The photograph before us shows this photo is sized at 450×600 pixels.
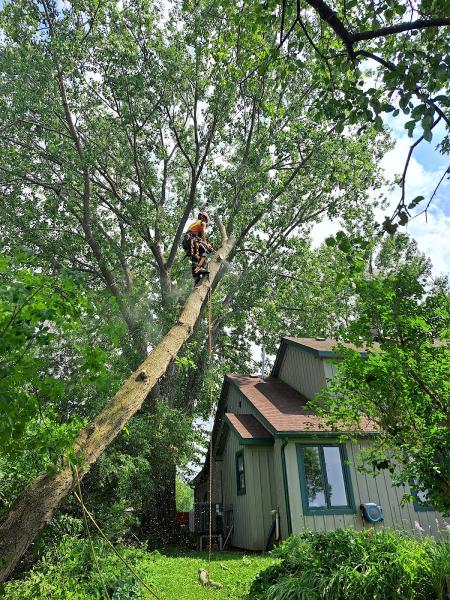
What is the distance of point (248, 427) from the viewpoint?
12.7 meters

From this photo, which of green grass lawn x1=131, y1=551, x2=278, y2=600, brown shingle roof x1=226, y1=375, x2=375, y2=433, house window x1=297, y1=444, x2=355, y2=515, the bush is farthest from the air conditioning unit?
the bush

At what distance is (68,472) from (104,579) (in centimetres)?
272

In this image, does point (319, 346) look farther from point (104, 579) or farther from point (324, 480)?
point (104, 579)

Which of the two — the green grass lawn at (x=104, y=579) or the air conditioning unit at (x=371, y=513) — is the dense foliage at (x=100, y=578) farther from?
the air conditioning unit at (x=371, y=513)

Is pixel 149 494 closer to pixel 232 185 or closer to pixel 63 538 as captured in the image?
pixel 63 538

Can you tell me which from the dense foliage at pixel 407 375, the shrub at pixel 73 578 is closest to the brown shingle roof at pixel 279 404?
the dense foliage at pixel 407 375

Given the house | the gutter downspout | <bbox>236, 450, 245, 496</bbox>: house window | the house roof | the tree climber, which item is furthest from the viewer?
the house roof

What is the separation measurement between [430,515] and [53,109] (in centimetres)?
1635

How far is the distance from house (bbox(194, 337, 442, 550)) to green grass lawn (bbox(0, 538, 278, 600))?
3098 millimetres

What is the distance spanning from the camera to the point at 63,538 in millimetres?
6559

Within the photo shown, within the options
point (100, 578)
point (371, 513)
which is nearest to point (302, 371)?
point (371, 513)

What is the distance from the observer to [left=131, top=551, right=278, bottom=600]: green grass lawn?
664 centimetres

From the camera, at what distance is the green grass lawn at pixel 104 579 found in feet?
17.6

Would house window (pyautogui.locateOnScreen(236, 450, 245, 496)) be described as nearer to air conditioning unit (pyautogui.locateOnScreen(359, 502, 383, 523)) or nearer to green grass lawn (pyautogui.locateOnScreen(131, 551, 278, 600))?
green grass lawn (pyautogui.locateOnScreen(131, 551, 278, 600))
